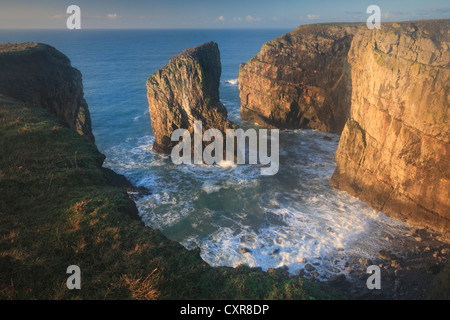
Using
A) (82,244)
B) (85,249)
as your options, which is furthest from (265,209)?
(82,244)

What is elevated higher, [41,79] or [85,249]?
[41,79]

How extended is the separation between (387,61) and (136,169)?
26.9 metres

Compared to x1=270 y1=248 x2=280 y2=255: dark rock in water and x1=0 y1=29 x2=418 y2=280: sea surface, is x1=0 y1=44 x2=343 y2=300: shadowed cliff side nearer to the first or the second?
x1=270 y1=248 x2=280 y2=255: dark rock in water

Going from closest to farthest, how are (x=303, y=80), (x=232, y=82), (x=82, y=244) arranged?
(x=82, y=244)
(x=303, y=80)
(x=232, y=82)

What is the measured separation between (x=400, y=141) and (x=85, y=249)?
21.4m

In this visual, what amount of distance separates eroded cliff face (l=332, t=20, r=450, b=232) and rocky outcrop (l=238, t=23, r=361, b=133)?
1097 cm

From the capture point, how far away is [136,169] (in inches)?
1230

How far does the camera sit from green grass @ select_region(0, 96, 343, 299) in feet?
26.8

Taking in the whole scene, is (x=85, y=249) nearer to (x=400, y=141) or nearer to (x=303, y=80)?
(x=400, y=141)

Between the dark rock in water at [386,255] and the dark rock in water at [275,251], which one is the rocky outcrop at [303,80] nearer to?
the dark rock in water at [386,255]

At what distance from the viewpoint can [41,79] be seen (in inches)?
888
